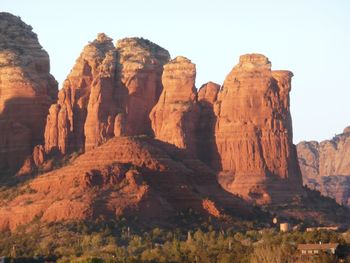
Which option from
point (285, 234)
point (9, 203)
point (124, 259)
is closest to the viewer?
point (124, 259)

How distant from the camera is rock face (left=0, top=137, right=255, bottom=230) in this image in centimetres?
18088

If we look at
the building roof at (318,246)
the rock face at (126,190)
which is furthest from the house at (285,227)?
the building roof at (318,246)

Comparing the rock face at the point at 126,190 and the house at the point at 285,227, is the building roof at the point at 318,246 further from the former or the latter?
the rock face at the point at 126,190

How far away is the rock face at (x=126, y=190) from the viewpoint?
593ft

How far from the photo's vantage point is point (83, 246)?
16975cm

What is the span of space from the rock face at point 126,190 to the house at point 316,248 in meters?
Answer: 33.7

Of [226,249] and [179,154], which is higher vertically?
[179,154]

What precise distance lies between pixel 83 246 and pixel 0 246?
10933 millimetres

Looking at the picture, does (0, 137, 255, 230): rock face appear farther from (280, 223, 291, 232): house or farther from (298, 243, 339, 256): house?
(298, 243, 339, 256): house

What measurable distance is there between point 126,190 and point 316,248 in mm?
39629

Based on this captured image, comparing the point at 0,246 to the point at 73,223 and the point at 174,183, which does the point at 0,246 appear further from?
the point at 174,183

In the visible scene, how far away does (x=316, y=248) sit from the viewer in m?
147

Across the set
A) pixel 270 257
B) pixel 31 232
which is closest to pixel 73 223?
pixel 31 232

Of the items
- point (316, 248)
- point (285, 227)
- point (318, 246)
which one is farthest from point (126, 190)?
point (316, 248)
